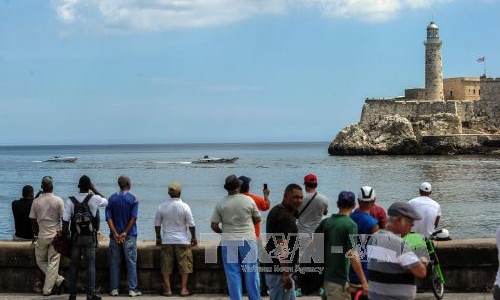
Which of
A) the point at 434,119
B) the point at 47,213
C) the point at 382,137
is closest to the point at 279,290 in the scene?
the point at 47,213

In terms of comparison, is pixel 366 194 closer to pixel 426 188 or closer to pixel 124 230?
pixel 426 188

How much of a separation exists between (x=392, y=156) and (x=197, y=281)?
9345 centimetres

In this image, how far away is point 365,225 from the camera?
7.06m

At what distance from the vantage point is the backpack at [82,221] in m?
8.95

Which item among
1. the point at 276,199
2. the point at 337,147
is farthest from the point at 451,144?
the point at 276,199

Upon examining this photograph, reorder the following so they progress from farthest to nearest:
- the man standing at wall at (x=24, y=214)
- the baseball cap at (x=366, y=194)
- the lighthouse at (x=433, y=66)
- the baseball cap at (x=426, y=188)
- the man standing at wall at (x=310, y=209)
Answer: the lighthouse at (x=433, y=66) → the man standing at wall at (x=24, y=214) → the baseball cap at (x=426, y=188) → the man standing at wall at (x=310, y=209) → the baseball cap at (x=366, y=194)

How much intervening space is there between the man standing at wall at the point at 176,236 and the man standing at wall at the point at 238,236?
3.88 ft

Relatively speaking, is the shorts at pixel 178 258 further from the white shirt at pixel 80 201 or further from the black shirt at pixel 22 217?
the black shirt at pixel 22 217

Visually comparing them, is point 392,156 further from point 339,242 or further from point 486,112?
point 339,242

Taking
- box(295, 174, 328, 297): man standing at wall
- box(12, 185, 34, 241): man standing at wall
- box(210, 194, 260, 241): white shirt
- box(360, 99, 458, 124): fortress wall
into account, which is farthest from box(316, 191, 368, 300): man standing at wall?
box(360, 99, 458, 124): fortress wall

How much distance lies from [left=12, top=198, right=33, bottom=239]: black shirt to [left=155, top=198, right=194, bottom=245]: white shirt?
6.58 feet

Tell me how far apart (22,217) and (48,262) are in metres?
1.11

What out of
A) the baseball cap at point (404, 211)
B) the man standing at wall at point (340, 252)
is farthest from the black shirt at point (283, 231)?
the baseball cap at point (404, 211)

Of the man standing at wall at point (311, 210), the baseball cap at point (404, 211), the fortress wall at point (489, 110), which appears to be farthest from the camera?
the fortress wall at point (489, 110)
